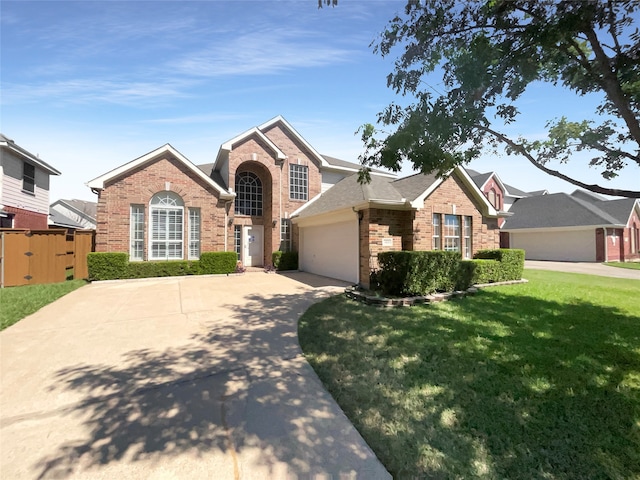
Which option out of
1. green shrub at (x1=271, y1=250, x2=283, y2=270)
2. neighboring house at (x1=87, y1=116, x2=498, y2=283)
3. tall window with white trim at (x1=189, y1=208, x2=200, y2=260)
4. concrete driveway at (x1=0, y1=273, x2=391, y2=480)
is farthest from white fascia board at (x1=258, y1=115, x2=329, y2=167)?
concrete driveway at (x1=0, y1=273, x2=391, y2=480)

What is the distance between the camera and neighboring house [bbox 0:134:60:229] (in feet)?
48.1

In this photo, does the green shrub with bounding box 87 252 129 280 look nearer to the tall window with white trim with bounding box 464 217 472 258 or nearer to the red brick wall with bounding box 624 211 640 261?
the tall window with white trim with bounding box 464 217 472 258

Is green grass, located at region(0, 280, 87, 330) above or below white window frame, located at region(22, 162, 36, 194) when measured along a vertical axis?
below

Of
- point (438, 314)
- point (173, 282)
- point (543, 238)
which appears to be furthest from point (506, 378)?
point (543, 238)

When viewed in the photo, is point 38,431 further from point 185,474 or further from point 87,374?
point 185,474

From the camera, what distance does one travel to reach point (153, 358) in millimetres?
4938

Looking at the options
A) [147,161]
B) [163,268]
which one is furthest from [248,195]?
[163,268]

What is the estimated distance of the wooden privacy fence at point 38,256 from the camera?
35.9 feet

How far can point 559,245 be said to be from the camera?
85.7ft

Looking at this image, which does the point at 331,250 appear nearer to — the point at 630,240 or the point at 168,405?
the point at 168,405

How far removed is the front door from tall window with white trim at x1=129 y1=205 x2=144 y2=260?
6034 mm

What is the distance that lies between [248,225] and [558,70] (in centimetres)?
1649

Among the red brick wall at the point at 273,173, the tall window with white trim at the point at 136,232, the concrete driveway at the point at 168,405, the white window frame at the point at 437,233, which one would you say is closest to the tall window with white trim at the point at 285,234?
the red brick wall at the point at 273,173

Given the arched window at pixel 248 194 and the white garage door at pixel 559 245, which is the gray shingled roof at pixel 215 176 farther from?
the white garage door at pixel 559 245
